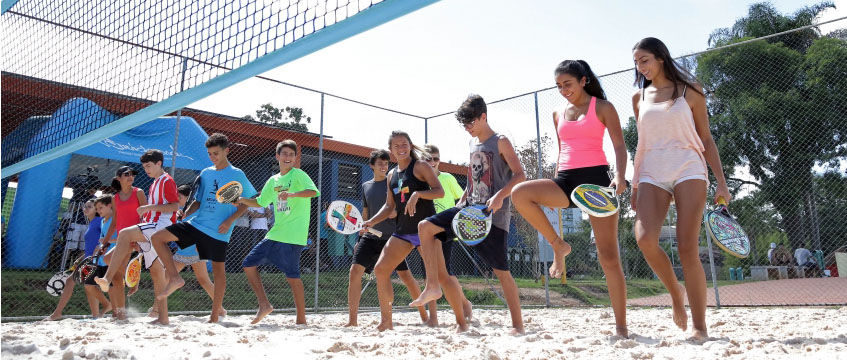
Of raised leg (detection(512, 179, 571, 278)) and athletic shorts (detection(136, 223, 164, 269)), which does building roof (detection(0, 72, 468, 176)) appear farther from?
raised leg (detection(512, 179, 571, 278))

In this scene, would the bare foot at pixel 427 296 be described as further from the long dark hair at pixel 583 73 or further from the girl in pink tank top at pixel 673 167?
the long dark hair at pixel 583 73

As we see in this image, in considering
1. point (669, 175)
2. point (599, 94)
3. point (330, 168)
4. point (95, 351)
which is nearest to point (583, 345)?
point (669, 175)


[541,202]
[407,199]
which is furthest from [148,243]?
[541,202]

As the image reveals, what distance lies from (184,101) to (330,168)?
853cm

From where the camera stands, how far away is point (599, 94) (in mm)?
3732

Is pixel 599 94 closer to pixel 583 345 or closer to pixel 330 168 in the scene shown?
pixel 583 345

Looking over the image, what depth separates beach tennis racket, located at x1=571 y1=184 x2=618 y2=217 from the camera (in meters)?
3.30

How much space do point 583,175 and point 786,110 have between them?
858 cm

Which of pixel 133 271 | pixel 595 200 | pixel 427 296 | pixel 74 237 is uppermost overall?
pixel 74 237

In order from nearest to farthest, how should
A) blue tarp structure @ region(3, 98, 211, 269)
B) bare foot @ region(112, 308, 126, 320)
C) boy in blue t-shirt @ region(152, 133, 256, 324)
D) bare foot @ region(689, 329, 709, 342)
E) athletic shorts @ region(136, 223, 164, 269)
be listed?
bare foot @ region(689, 329, 709, 342) < boy in blue t-shirt @ region(152, 133, 256, 324) < athletic shorts @ region(136, 223, 164, 269) < bare foot @ region(112, 308, 126, 320) < blue tarp structure @ region(3, 98, 211, 269)

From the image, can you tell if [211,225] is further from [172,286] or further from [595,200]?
[595,200]

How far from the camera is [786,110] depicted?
10.1 metres

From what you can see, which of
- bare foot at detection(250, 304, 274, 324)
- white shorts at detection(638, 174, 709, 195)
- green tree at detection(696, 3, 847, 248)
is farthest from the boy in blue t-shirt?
green tree at detection(696, 3, 847, 248)

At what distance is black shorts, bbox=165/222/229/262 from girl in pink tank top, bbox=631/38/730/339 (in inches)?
136
